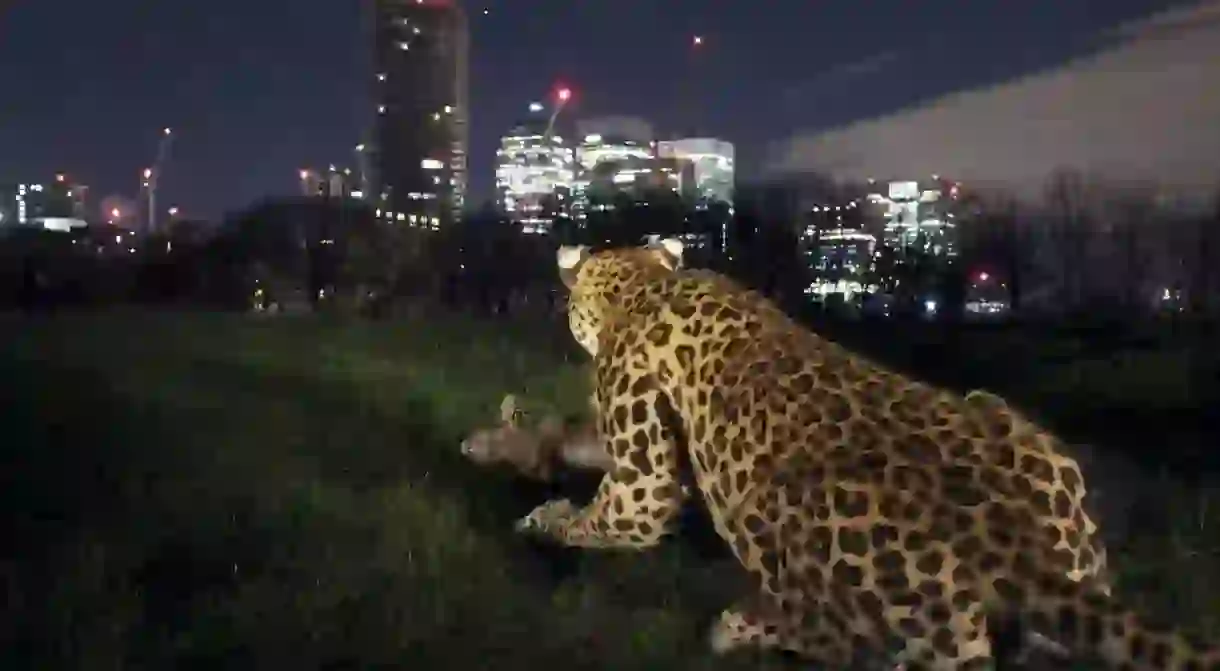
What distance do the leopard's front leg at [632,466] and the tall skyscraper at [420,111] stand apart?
12035 mm

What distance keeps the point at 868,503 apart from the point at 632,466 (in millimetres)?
1529

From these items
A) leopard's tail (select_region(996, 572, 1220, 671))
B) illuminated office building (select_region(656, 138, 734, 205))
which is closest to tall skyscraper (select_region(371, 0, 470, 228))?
illuminated office building (select_region(656, 138, 734, 205))

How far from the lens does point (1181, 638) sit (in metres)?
3.14

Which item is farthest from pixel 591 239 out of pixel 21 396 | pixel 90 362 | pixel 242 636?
pixel 242 636

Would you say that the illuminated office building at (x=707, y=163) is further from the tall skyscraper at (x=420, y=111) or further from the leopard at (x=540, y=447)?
the leopard at (x=540, y=447)

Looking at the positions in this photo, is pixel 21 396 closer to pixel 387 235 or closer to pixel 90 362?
pixel 90 362

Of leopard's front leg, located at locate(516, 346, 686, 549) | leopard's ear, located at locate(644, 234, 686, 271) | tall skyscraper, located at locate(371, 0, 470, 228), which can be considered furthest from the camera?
tall skyscraper, located at locate(371, 0, 470, 228)

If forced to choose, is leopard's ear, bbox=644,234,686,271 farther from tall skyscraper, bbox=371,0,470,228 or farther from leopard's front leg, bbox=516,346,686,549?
tall skyscraper, bbox=371,0,470,228

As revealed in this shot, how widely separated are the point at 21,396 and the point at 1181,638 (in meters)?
6.36

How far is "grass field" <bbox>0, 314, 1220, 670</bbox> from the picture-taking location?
3844 millimetres

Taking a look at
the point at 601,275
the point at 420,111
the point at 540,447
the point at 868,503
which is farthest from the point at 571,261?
the point at 420,111

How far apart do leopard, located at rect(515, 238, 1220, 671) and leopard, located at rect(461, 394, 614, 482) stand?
4.59 ft

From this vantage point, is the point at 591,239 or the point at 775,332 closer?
the point at 775,332

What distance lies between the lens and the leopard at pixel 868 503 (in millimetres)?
3318
